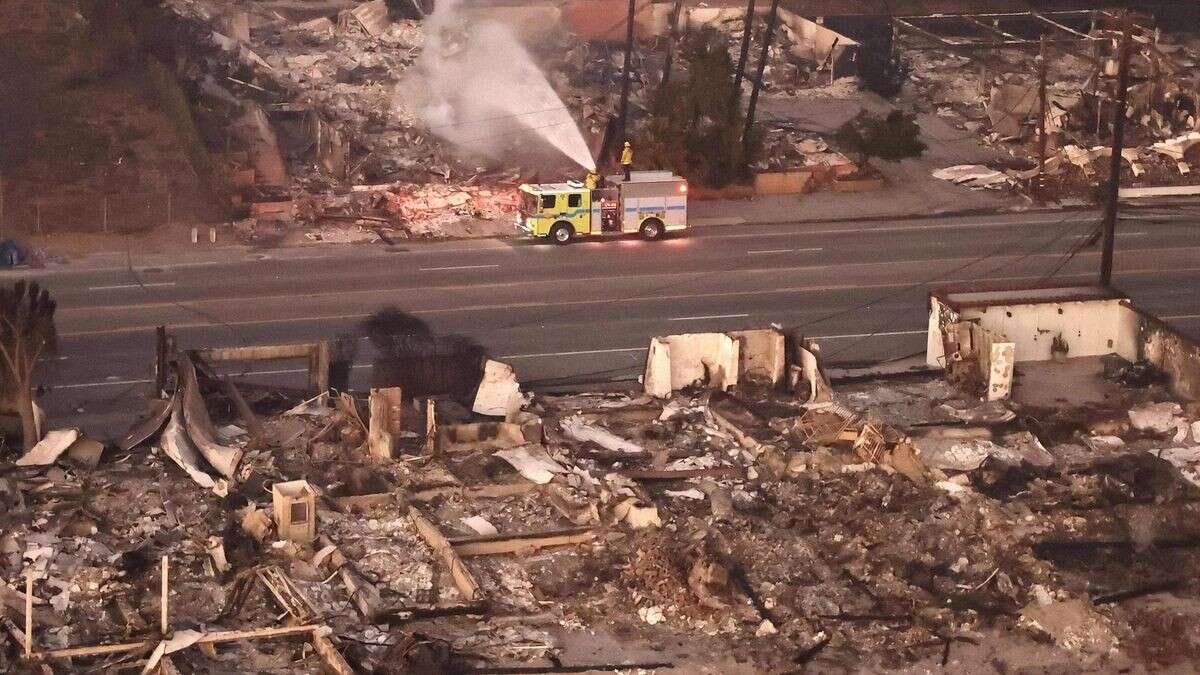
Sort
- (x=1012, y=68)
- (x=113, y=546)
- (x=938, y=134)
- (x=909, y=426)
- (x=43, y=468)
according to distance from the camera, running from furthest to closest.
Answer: (x=1012, y=68) → (x=938, y=134) → (x=909, y=426) → (x=43, y=468) → (x=113, y=546)

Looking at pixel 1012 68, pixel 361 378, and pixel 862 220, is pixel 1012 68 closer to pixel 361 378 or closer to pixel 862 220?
pixel 862 220

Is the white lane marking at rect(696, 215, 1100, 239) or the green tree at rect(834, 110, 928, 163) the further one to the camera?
the green tree at rect(834, 110, 928, 163)

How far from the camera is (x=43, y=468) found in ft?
91.9

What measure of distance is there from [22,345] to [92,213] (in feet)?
54.4

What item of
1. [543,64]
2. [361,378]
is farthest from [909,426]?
[543,64]

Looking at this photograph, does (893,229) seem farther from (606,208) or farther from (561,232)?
(561,232)

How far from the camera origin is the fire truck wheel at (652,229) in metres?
45.4

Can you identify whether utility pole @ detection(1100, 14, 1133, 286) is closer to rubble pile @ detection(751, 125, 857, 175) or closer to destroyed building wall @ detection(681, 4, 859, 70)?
rubble pile @ detection(751, 125, 857, 175)

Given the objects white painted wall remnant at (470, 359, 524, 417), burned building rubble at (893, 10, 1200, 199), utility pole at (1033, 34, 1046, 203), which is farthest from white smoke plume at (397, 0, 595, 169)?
white painted wall remnant at (470, 359, 524, 417)

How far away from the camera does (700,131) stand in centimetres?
5062

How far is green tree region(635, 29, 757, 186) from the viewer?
163 ft

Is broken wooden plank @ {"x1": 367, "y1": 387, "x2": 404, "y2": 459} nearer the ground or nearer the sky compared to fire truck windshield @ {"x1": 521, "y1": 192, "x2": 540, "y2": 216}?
nearer the ground

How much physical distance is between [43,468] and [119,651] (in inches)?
251

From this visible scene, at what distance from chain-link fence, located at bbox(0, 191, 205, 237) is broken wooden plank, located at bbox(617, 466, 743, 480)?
788 inches
